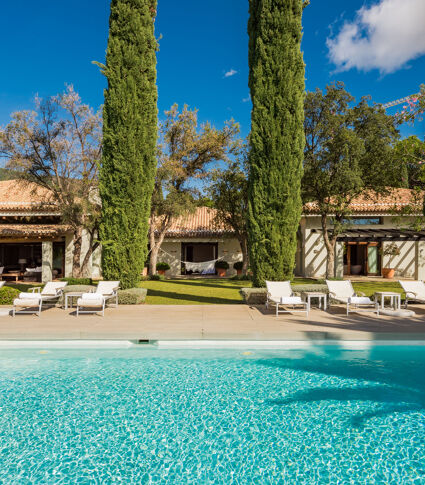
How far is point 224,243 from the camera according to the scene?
26.3 meters

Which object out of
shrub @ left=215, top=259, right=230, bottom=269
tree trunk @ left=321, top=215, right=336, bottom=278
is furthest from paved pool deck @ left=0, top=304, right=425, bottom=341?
shrub @ left=215, top=259, right=230, bottom=269

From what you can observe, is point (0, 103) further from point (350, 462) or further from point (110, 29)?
point (350, 462)

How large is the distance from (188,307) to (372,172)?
1256 cm

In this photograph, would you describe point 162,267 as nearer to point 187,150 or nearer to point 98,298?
point 187,150

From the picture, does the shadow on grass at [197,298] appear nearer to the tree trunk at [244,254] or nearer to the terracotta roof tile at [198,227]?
the tree trunk at [244,254]

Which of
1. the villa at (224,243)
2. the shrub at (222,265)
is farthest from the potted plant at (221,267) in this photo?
the villa at (224,243)

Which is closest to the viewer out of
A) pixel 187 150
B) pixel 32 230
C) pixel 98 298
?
pixel 98 298

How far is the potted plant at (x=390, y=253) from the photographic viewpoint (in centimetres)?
2253

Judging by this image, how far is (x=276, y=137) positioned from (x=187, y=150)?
11.7 meters

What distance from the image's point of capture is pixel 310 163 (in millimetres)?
17359

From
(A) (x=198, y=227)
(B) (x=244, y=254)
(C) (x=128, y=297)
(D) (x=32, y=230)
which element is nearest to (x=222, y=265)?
(B) (x=244, y=254)

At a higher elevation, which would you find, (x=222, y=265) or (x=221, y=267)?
(x=222, y=265)

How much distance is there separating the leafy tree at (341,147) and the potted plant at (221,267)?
29.2 feet

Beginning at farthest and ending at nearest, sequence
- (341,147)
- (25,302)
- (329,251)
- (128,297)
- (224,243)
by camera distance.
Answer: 1. (224,243)
2. (329,251)
3. (341,147)
4. (128,297)
5. (25,302)
